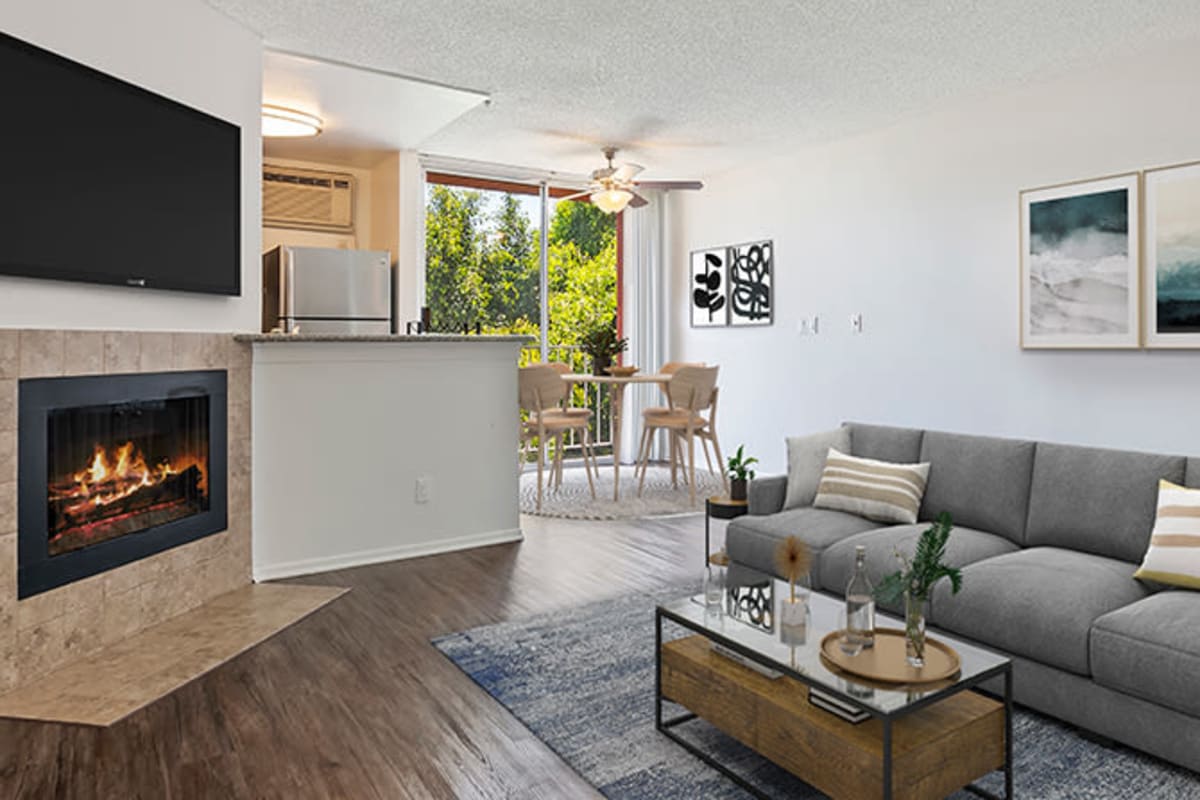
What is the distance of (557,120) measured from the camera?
538 centimetres

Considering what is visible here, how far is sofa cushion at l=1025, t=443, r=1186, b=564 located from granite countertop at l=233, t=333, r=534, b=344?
2700 millimetres

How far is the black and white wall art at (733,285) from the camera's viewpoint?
21.4ft

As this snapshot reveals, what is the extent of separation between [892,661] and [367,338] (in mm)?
3032

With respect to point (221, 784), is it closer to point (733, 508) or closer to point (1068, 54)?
point (733, 508)

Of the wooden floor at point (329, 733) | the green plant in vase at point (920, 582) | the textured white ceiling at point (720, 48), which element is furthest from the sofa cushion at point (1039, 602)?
the textured white ceiling at point (720, 48)

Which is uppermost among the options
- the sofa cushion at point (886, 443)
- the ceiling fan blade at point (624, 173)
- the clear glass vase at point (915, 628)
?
the ceiling fan blade at point (624, 173)

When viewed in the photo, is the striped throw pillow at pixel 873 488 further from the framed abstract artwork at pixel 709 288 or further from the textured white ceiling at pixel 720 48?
the framed abstract artwork at pixel 709 288

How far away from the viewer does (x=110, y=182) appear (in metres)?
Answer: 2.95

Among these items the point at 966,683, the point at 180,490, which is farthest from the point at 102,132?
the point at 966,683

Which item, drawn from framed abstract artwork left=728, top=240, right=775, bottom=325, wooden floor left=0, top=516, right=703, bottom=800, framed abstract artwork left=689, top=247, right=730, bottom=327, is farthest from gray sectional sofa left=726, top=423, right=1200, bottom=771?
framed abstract artwork left=689, top=247, right=730, bottom=327

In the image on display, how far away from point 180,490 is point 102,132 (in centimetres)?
149

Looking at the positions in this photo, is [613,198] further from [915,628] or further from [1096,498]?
[915,628]

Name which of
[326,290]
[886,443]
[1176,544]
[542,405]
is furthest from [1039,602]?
[326,290]

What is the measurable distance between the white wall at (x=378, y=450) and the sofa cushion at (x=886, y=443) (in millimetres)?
1949
